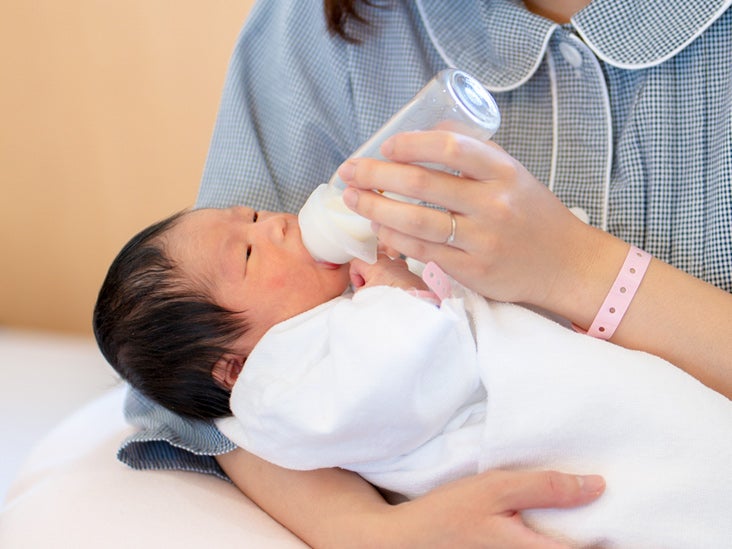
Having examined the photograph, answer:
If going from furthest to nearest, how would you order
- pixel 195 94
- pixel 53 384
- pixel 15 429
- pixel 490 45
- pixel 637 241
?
pixel 195 94
pixel 53 384
pixel 15 429
pixel 490 45
pixel 637 241

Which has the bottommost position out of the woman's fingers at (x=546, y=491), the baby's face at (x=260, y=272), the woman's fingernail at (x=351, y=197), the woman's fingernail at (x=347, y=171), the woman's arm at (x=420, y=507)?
the woman's arm at (x=420, y=507)

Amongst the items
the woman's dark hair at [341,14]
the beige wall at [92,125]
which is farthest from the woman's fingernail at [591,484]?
the beige wall at [92,125]

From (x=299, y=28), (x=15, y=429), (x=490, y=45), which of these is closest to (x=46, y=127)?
(x=15, y=429)

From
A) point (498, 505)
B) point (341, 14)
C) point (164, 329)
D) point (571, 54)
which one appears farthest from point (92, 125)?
point (498, 505)

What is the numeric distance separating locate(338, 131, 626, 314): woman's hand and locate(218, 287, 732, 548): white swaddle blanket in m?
0.06

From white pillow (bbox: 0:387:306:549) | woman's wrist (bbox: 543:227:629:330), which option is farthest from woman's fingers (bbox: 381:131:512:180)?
white pillow (bbox: 0:387:306:549)

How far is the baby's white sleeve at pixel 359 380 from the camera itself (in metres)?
0.88

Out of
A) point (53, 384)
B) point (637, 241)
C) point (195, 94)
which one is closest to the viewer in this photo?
point (637, 241)

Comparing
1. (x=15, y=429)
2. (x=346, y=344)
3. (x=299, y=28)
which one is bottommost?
(x=15, y=429)

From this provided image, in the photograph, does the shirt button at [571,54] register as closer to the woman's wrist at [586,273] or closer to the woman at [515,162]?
the woman at [515,162]

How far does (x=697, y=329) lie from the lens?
95 centimetres

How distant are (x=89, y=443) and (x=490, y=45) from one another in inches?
33.8

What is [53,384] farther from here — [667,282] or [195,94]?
[667,282]

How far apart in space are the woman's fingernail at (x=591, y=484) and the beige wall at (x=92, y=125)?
1.50 m
